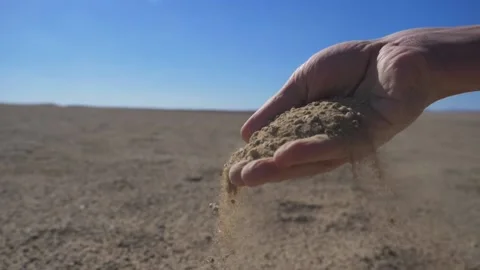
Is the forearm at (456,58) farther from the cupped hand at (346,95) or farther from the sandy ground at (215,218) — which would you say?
the sandy ground at (215,218)

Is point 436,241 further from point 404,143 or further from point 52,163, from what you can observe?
point 404,143

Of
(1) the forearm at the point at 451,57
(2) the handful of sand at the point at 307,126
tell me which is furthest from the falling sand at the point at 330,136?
(1) the forearm at the point at 451,57

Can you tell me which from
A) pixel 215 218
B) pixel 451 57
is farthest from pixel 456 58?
pixel 215 218

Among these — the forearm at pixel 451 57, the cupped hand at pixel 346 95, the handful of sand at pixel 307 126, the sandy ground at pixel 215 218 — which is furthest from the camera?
the sandy ground at pixel 215 218

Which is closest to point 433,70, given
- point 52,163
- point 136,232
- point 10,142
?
point 136,232

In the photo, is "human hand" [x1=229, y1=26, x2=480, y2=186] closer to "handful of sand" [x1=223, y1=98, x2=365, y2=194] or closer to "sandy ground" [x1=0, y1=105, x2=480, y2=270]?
"handful of sand" [x1=223, y1=98, x2=365, y2=194]

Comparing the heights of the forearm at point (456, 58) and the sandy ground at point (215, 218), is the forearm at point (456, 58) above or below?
above

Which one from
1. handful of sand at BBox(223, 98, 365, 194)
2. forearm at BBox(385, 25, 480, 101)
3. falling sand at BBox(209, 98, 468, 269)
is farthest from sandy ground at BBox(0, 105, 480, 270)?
forearm at BBox(385, 25, 480, 101)

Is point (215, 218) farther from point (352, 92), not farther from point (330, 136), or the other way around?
point (330, 136)
